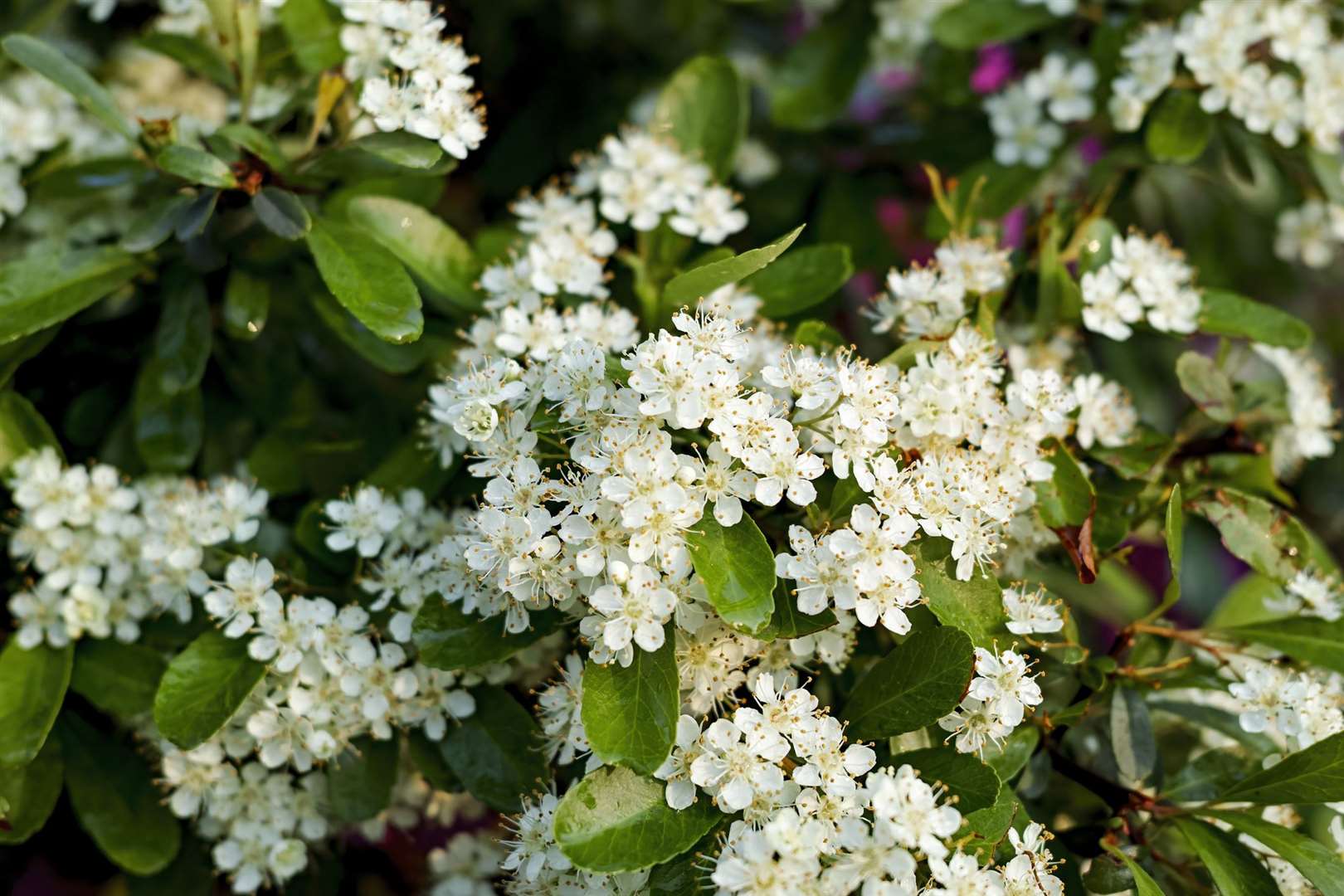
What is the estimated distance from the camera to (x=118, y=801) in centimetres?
136

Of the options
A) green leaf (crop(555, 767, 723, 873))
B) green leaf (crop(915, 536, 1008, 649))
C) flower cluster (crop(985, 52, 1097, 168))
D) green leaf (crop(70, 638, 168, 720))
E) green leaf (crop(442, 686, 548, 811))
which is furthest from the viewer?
flower cluster (crop(985, 52, 1097, 168))

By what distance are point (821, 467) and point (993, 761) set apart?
0.37 metres

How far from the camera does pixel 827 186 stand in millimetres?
2027

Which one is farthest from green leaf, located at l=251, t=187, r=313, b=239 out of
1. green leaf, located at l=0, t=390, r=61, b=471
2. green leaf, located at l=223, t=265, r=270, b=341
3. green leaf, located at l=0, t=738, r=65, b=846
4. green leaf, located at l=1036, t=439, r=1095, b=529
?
green leaf, located at l=1036, t=439, r=1095, b=529

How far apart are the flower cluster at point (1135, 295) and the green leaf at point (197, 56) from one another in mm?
1182

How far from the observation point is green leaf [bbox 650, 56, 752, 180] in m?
1.60

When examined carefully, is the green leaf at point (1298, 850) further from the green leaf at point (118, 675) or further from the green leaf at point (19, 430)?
the green leaf at point (19, 430)

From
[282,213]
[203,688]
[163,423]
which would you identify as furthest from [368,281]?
[203,688]

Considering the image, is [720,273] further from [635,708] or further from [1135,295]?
[1135,295]

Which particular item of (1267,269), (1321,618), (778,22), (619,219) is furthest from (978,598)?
(778,22)

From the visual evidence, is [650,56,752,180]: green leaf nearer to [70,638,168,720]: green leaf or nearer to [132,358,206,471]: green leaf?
[132,358,206,471]: green leaf

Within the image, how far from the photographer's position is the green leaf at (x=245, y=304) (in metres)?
1.37

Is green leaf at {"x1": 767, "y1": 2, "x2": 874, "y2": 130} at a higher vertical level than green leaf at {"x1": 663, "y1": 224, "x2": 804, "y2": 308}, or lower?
lower

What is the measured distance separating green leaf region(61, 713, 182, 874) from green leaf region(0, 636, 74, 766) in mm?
82
